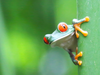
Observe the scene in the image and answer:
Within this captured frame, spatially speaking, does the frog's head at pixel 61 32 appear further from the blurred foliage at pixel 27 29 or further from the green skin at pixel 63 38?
the blurred foliage at pixel 27 29

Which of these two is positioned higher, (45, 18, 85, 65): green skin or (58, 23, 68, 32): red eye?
(58, 23, 68, 32): red eye

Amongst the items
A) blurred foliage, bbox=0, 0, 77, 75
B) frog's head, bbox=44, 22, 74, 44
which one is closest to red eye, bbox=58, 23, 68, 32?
frog's head, bbox=44, 22, 74, 44

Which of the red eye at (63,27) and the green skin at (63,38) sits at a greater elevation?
the red eye at (63,27)

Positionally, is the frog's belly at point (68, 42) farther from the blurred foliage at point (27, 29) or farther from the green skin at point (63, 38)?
the blurred foliage at point (27, 29)

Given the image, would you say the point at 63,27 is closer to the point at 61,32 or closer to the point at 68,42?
the point at 61,32

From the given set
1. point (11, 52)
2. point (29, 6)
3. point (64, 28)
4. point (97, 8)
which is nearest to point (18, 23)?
point (29, 6)

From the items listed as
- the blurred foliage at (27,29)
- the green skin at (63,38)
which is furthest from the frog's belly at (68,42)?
the blurred foliage at (27,29)

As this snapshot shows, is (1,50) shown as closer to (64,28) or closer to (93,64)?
(64,28)

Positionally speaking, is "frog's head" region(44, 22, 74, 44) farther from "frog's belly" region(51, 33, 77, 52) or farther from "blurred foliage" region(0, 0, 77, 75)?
"blurred foliage" region(0, 0, 77, 75)

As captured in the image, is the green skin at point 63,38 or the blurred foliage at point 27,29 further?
the blurred foliage at point 27,29
